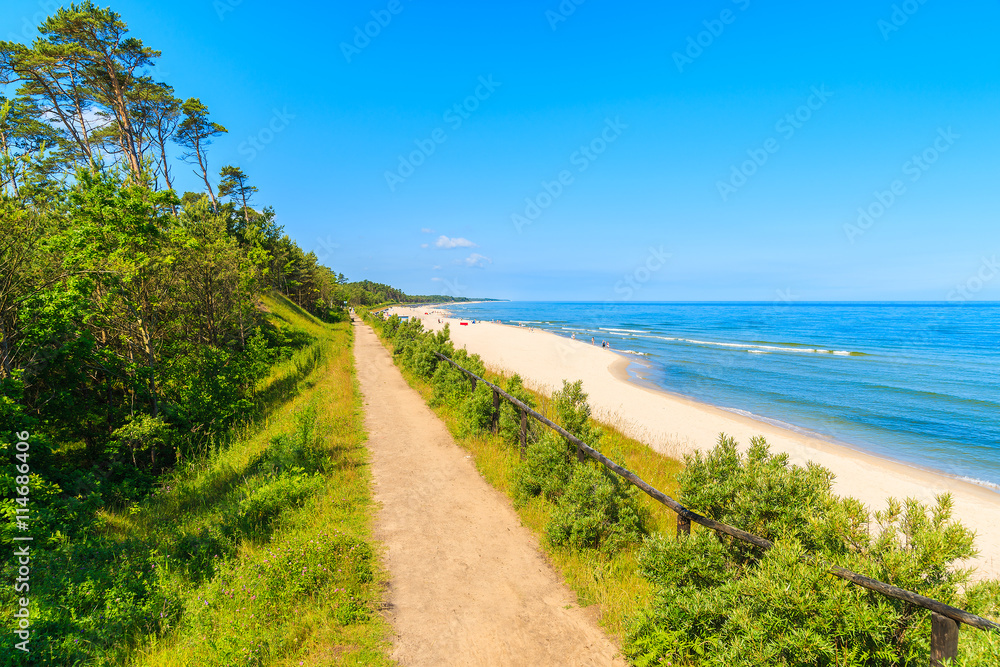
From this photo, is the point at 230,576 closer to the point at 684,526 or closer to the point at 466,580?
the point at 466,580

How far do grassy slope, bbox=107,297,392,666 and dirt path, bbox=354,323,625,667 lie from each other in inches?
15.5

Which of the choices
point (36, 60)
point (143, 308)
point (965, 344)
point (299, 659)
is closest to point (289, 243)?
point (36, 60)

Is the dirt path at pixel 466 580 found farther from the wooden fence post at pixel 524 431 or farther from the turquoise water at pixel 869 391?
the turquoise water at pixel 869 391

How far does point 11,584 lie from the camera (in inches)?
189

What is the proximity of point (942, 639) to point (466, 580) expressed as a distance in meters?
4.64

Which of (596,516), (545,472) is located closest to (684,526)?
(596,516)

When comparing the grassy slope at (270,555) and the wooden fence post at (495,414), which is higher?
the wooden fence post at (495,414)

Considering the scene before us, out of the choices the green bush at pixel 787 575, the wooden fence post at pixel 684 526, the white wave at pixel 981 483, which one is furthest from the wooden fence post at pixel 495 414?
the white wave at pixel 981 483

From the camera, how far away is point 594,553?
5734 mm

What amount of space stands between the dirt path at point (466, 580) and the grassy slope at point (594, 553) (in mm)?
199

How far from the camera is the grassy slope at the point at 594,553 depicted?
4.81 meters

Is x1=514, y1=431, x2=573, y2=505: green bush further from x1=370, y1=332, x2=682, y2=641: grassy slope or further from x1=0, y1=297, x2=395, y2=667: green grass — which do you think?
x1=0, y1=297, x2=395, y2=667: green grass

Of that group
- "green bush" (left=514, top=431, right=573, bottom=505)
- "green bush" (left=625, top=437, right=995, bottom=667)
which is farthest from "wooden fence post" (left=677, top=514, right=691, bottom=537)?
"green bush" (left=514, top=431, right=573, bottom=505)

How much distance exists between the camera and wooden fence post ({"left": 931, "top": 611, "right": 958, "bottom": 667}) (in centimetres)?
263
